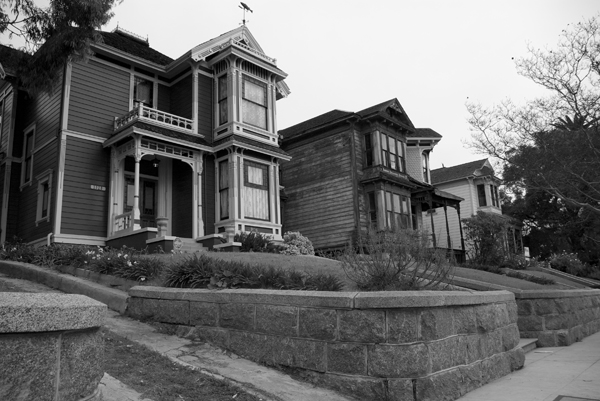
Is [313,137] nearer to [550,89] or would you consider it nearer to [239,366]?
[550,89]

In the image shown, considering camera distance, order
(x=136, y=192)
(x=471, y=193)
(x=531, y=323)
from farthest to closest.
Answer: (x=471, y=193)
(x=136, y=192)
(x=531, y=323)

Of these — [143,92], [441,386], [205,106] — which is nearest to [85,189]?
[143,92]

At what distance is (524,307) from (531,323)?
352 millimetres

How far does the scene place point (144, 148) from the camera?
15703mm

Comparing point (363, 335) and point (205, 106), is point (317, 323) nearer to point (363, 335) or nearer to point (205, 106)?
point (363, 335)

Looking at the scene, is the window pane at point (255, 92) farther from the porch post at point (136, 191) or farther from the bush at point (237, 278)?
the bush at point (237, 278)

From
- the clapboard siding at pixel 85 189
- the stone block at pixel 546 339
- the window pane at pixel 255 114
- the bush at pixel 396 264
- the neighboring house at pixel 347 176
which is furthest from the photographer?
the neighboring house at pixel 347 176

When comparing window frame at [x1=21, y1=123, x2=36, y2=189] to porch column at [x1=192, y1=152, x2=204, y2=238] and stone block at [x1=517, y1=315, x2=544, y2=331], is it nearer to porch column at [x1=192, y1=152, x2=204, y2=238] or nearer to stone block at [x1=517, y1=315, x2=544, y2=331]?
porch column at [x1=192, y1=152, x2=204, y2=238]

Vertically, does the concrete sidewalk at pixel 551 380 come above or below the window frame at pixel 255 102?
below

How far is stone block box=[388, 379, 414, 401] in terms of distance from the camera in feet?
16.7

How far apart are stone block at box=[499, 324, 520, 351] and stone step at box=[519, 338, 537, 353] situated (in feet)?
5.03

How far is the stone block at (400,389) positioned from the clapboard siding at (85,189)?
504 inches

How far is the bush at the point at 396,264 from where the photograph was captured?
646 cm

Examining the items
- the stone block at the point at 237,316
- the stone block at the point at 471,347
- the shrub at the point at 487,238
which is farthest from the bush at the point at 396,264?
the shrub at the point at 487,238
